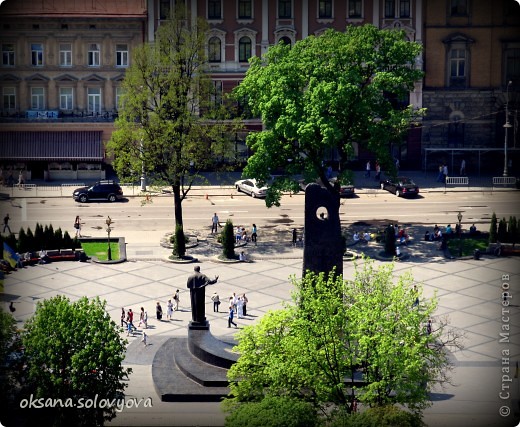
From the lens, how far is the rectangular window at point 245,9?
113250 mm

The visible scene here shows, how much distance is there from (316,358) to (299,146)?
3991 centimetres

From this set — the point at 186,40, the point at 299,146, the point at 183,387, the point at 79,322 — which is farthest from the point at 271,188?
the point at 79,322

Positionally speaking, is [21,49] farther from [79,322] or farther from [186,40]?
[79,322]

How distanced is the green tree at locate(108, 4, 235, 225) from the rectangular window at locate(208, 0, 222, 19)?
57.3 ft

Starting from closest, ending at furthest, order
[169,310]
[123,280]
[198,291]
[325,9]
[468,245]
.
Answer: [198,291], [169,310], [123,280], [468,245], [325,9]

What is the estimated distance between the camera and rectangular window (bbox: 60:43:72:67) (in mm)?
116188

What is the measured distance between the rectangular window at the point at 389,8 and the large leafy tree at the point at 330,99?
65.4 feet

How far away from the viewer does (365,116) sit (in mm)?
91125

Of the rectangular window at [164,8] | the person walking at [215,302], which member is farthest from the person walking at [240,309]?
the rectangular window at [164,8]

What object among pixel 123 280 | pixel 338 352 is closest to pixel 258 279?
pixel 123 280

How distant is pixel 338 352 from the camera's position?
183ft

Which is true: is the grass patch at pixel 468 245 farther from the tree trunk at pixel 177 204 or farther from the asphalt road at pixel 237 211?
the tree trunk at pixel 177 204

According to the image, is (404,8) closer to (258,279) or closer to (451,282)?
(451,282)

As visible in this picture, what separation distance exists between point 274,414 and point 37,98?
71.7 meters
